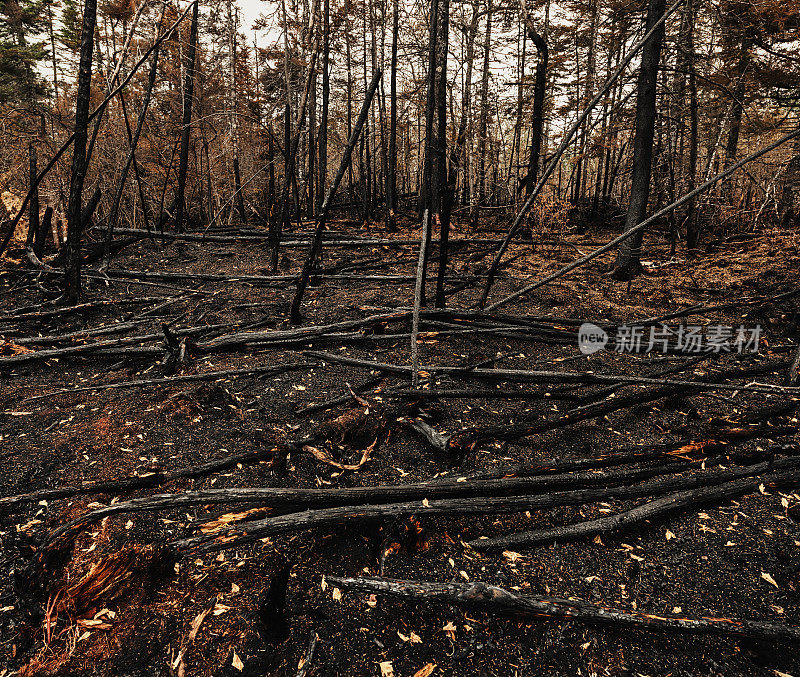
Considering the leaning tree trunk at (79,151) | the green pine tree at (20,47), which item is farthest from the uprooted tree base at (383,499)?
the green pine tree at (20,47)

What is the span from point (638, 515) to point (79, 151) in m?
7.27

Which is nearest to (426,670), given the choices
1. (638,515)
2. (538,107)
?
(638,515)

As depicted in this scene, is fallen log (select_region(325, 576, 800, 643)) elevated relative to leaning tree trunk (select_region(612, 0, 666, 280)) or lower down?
lower down

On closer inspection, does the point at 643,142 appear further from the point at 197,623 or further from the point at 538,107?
the point at 197,623

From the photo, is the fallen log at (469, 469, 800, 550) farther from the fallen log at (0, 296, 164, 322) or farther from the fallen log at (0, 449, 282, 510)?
the fallen log at (0, 296, 164, 322)

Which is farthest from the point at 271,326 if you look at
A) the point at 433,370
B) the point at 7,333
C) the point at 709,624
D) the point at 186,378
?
the point at 709,624

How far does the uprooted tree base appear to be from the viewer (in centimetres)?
180

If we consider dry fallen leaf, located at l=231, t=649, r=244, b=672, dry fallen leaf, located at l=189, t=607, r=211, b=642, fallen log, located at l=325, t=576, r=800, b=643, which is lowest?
dry fallen leaf, located at l=231, t=649, r=244, b=672

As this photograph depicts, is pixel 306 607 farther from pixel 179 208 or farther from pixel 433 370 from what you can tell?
pixel 179 208

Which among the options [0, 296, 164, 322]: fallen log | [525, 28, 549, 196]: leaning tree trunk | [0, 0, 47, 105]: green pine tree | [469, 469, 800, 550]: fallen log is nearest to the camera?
[469, 469, 800, 550]: fallen log

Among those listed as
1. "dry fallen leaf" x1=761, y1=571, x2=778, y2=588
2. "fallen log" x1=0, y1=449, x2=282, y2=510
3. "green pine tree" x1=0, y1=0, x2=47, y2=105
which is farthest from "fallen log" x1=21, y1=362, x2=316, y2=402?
"green pine tree" x1=0, y1=0, x2=47, y2=105

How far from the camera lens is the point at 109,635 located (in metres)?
1.78

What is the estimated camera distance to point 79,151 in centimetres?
543

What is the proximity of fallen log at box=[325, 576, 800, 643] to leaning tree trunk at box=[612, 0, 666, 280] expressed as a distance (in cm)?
743
